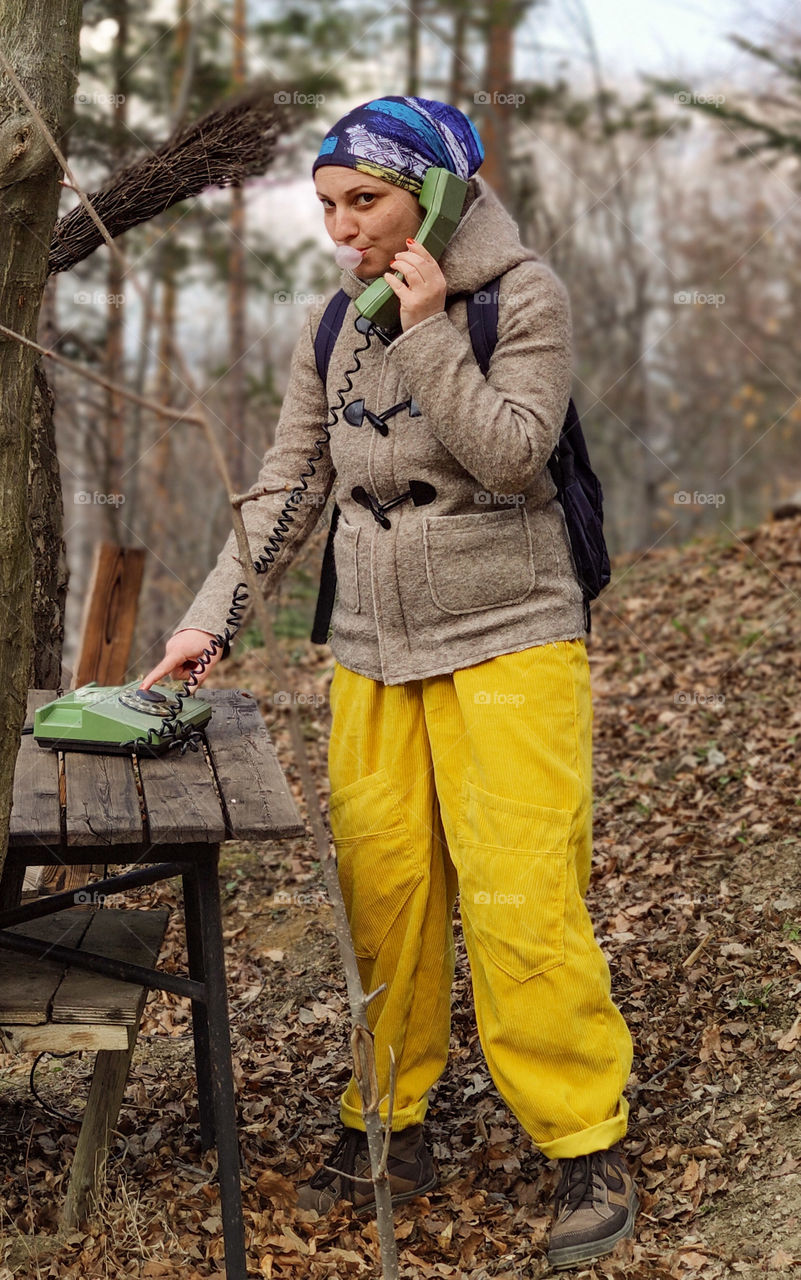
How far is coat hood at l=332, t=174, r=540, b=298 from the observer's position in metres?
2.51

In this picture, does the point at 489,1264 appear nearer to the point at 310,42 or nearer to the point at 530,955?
the point at 530,955

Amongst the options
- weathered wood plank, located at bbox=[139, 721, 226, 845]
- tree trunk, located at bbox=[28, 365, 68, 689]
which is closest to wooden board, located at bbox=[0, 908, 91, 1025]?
weathered wood plank, located at bbox=[139, 721, 226, 845]

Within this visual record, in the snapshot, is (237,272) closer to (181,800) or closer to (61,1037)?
(181,800)

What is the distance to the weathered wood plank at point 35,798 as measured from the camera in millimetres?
2258

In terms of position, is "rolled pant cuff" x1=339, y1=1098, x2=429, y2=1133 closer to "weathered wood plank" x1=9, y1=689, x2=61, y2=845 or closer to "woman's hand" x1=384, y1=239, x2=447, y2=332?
"weathered wood plank" x1=9, y1=689, x2=61, y2=845

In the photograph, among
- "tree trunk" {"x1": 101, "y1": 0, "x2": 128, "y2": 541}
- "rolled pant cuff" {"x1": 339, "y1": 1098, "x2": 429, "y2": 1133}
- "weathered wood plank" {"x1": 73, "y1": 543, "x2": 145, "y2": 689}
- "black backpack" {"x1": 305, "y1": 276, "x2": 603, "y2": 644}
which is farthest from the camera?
"tree trunk" {"x1": 101, "y1": 0, "x2": 128, "y2": 541}

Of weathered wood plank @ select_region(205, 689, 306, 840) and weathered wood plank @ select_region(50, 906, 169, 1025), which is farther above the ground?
weathered wood plank @ select_region(205, 689, 306, 840)

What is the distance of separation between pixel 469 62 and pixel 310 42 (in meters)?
1.77

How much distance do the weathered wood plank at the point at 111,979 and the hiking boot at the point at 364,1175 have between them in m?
0.68

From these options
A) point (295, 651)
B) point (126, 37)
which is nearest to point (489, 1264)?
point (295, 651)

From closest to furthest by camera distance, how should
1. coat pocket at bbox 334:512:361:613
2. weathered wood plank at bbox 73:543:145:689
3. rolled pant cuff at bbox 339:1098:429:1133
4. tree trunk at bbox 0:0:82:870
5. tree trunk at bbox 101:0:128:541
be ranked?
tree trunk at bbox 0:0:82:870 < coat pocket at bbox 334:512:361:613 < rolled pant cuff at bbox 339:1098:429:1133 < weathered wood plank at bbox 73:543:145:689 < tree trunk at bbox 101:0:128:541

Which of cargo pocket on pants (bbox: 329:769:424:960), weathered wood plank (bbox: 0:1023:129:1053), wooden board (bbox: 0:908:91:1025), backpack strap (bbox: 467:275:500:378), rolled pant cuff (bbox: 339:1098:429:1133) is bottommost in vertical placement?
rolled pant cuff (bbox: 339:1098:429:1133)

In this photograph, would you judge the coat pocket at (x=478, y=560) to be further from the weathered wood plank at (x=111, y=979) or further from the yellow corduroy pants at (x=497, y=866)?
the weathered wood plank at (x=111, y=979)

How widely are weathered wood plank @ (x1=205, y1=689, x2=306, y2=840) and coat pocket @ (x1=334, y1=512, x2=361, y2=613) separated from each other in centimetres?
39
